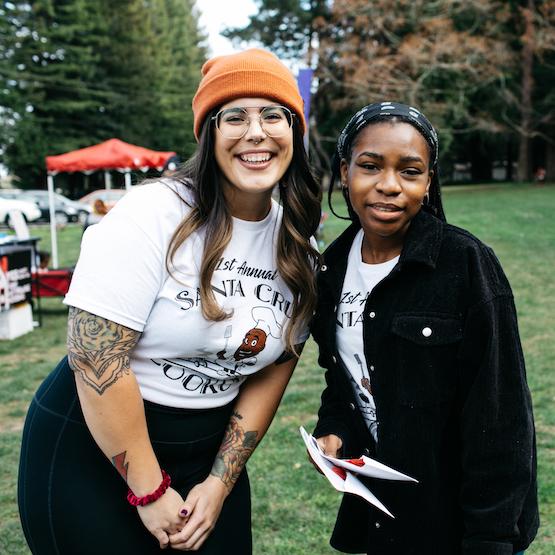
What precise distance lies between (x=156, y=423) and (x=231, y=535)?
0.51m

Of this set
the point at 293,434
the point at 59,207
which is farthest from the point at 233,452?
the point at 59,207

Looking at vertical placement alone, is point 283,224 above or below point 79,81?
below

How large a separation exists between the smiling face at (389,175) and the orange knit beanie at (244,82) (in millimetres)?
292

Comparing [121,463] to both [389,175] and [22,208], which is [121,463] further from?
[22,208]

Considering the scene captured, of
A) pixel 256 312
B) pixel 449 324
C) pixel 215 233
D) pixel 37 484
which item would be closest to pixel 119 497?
pixel 37 484

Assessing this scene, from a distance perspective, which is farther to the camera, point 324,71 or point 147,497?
point 324,71

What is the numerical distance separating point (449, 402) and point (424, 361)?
0.13m

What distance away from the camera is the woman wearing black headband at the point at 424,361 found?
163 centimetres

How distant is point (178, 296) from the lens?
70.4 inches

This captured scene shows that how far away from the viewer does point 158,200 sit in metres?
1.81

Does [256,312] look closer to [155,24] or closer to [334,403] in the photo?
[334,403]

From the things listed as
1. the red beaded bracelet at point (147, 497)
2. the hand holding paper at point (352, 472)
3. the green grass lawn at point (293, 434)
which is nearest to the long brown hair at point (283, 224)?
the hand holding paper at point (352, 472)

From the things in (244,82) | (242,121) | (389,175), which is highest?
(244,82)

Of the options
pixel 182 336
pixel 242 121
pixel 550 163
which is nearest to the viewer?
pixel 182 336
